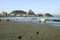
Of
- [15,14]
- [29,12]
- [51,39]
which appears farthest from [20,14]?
[51,39]

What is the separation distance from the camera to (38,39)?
10.1 metres

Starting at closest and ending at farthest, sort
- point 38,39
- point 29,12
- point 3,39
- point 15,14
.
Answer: point 3,39 < point 38,39 < point 29,12 < point 15,14

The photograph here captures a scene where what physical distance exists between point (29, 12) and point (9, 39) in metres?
119

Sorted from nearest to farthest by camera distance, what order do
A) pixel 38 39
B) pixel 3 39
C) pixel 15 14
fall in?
pixel 3 39, pixel 38 39, pixel 15 14

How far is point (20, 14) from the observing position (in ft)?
488

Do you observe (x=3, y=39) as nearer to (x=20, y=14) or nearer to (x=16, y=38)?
(x=16, y=38)

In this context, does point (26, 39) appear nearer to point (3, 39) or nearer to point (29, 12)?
point (3, 39)

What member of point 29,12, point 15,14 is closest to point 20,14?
point 15,14

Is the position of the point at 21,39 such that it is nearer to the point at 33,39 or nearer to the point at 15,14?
the point at 33,39

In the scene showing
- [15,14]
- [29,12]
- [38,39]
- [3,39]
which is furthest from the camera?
[15,14]

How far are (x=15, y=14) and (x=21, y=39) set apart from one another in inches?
5349

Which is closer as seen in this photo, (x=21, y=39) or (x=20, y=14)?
(x=21, y=39)

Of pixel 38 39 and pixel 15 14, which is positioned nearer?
pixel 38 39

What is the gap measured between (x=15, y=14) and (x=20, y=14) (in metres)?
6.08
